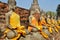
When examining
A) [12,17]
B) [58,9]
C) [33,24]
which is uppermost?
[12,17]

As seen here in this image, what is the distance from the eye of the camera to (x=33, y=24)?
6023 millimetres

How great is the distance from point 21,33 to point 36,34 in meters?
0.93

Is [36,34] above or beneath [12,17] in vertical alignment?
beneath

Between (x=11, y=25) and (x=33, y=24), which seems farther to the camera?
(x=33, y=24)

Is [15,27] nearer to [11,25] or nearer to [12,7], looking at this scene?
[11,25]

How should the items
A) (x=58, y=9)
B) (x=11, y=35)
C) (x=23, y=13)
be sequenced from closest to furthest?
(x=11, y=35)
(x=23, y=13)
(x=58, y=9)

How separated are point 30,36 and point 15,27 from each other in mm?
689

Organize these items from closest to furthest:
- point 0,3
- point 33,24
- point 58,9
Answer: point 33,24
point 0,3
point 58,9

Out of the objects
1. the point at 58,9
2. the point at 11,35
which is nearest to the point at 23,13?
the point at 11,35

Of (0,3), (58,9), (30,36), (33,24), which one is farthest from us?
(58,9)

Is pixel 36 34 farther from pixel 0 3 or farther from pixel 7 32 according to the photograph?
pixel 0 3

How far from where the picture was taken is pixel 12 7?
15.5 feet

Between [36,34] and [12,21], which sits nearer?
[12,21]

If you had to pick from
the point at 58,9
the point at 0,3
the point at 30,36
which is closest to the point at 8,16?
the point at 30,36
